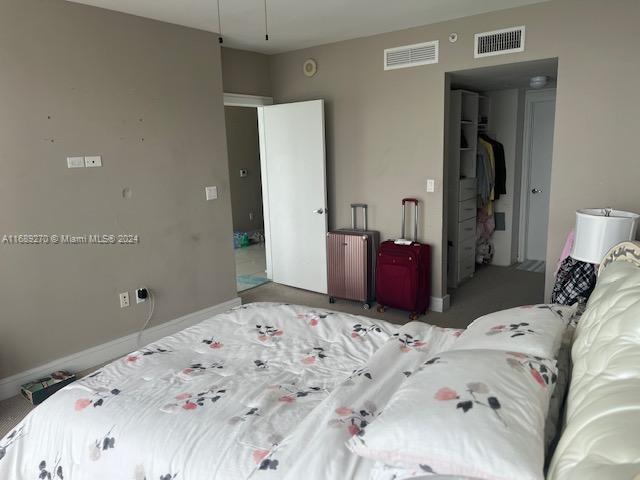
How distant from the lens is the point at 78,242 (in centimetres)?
324

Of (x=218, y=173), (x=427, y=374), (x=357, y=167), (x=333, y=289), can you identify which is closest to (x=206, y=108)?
(x=218, y=173)

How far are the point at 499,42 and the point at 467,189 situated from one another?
1840mm

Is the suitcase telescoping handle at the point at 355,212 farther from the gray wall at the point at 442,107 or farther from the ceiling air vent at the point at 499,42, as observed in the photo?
the ceiling air vent at the point at 499,42

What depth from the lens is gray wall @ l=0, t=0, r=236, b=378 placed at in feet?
9.59

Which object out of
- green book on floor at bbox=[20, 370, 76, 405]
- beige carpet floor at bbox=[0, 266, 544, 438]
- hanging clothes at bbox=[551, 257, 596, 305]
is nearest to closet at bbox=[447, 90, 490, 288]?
beige carpet floor at bbox=[0, 266, 544, 438]

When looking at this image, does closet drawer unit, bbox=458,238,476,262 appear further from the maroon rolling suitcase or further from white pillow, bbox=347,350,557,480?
white pillow, bbox=347,350,557,480

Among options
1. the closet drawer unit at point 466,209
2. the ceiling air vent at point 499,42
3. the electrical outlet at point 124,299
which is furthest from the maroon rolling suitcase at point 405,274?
the electrical outlet at point 124,299

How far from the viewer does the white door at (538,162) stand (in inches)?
218

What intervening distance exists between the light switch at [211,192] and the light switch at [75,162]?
106 cm

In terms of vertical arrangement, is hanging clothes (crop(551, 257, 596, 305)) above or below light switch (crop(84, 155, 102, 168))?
below

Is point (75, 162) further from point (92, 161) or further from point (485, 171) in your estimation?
point (485, 171)

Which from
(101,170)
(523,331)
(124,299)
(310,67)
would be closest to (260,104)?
(310,67)

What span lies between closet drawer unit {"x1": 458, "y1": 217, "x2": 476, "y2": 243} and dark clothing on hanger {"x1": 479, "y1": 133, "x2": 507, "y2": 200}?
0.64 meters

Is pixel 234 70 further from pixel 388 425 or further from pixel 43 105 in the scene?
pixel 388 425
